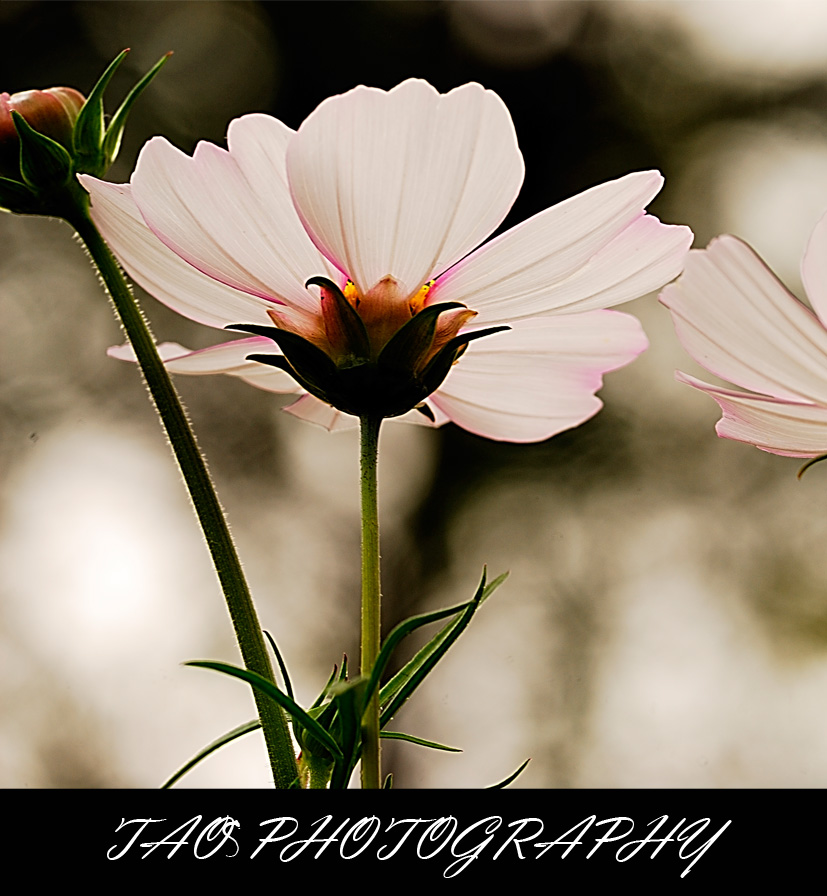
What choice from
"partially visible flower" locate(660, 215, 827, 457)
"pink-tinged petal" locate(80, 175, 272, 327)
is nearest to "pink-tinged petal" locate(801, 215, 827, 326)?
"partially visible flower" locate(660, 215, 827, 457)

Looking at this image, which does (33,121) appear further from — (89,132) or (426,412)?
(426,412)

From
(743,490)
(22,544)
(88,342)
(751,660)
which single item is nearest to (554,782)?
(751,660)

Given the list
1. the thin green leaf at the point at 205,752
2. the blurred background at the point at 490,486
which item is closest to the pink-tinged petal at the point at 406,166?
the thin green leaf at the point at 205,752

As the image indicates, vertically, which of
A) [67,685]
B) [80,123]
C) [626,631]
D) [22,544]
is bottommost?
[626,631]

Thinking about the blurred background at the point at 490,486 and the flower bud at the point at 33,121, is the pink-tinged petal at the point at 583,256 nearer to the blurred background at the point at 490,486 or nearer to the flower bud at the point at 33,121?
the flower bud at the point at 33,121

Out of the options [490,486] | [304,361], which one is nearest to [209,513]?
[304,361]

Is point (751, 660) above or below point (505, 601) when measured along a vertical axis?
below
